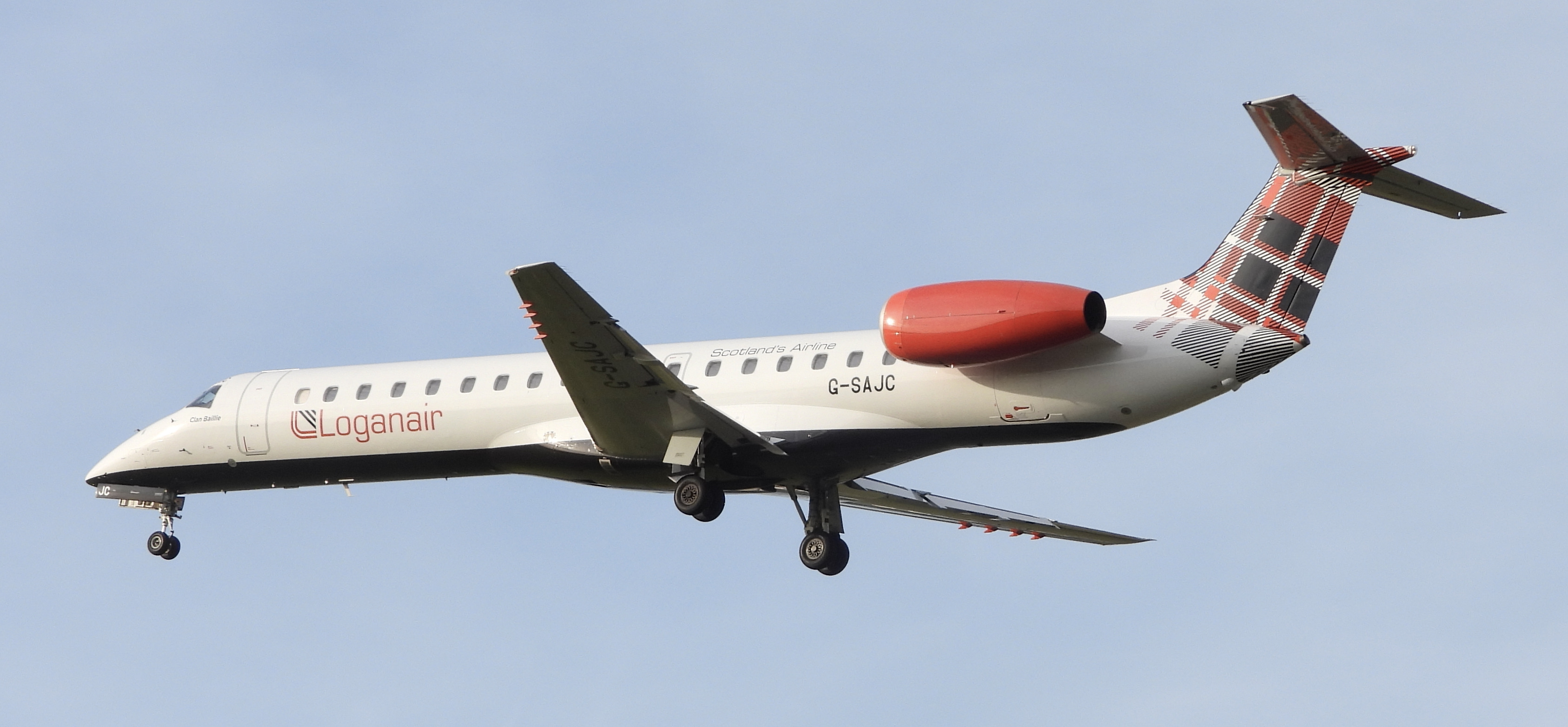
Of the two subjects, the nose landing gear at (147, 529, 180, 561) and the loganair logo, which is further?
the nose landing gear at (147, 529, 180, 561)

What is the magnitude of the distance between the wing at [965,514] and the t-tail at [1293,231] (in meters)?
6.51

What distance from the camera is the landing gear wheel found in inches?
1205

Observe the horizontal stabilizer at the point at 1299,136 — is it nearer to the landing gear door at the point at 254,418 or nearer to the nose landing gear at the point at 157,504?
the landing gear door at the point at 254,418

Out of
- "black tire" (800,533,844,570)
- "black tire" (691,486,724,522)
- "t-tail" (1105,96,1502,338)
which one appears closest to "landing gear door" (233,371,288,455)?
"black tire" (691,486,724,522)

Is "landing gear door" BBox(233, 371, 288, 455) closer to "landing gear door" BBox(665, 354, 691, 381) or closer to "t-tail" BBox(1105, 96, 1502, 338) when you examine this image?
"landing gear door" BBox(665, 354, 691, 381)

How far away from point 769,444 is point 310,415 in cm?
738

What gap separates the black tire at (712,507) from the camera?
25.9 m

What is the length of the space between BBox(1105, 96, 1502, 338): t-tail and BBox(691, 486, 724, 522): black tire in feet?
19.0

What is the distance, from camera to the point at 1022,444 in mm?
25047

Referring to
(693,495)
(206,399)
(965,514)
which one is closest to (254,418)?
(206,399)

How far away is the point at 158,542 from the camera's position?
30.6 m

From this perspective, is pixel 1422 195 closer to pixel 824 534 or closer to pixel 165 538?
pixel 824 534

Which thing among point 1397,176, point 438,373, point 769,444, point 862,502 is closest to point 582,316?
point 769,444

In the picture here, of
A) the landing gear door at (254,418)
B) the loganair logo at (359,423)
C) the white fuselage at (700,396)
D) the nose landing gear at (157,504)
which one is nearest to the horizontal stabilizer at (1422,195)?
the white fuselage at (700,396)
